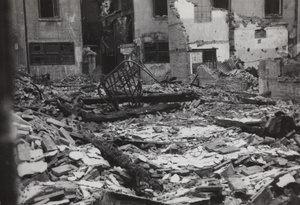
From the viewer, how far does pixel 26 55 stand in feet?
68.8

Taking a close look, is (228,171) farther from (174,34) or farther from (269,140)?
(174,34)

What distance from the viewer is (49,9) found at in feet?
71.2

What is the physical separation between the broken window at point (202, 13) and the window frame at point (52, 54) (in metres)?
8.47

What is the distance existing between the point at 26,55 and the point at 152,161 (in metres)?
17.1

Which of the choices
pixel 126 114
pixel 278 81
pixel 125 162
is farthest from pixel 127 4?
pixel 125 162

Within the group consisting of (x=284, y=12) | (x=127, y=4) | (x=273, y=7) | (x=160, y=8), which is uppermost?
(x=127, y=4)

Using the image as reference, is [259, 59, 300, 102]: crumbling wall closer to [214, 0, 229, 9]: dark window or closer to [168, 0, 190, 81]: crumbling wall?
[168, 0, 190, 81]: crumbling wall

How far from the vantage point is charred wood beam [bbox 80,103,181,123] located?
34.0 ft

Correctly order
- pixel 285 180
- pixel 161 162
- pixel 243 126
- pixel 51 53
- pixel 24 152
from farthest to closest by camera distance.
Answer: pixel 51 53
pixel 243 126
pixel 161 162
pixel 24 152
pixel 285 180

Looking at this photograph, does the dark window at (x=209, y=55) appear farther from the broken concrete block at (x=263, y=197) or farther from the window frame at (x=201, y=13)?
the broken concrete block at (x=263, y=197)

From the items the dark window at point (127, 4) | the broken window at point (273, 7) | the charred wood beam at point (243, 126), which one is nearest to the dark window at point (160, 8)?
the dark window at point (127, 4)

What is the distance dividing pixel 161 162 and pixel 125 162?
2.96 feet

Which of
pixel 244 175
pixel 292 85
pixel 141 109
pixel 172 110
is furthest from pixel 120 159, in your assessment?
pixel 292 85

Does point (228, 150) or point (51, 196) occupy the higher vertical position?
point (51, 196)
